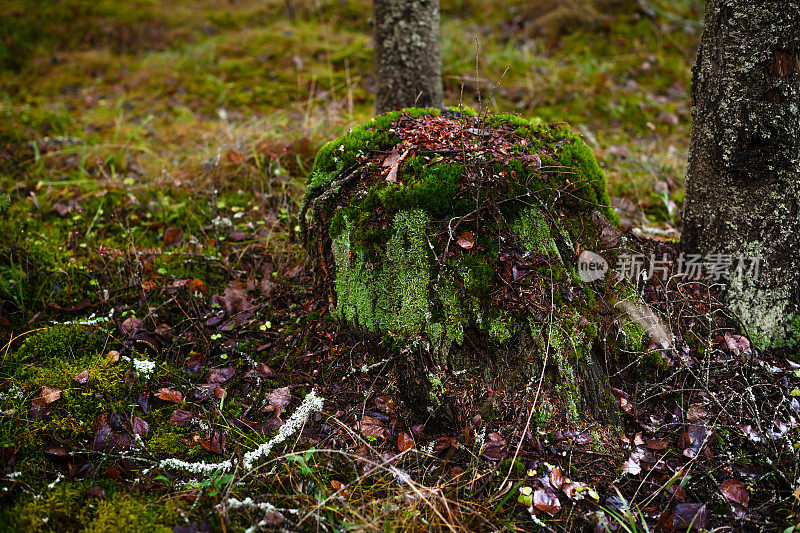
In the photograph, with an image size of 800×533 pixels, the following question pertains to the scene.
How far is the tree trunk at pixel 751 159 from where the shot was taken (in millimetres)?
2434

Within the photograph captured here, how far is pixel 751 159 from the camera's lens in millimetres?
2574

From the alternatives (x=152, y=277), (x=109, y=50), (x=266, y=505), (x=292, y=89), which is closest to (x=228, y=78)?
(x=292, y=89)

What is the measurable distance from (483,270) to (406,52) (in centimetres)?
272

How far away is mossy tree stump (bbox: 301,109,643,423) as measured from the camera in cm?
236

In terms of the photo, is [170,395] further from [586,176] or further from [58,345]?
[586,176]

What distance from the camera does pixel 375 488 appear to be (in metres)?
2.11

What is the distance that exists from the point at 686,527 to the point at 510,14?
26.0 ft

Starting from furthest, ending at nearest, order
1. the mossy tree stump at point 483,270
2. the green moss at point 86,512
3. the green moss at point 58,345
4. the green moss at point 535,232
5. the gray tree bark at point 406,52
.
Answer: the gray tree bark at point 406,52, the green moss at point 58,345, the green moss at point 535,232, the mossy tree stump at point 483,270, the green moss at point 86,512

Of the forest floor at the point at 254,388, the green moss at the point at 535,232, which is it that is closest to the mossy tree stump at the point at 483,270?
the green moss at the point at 535,232

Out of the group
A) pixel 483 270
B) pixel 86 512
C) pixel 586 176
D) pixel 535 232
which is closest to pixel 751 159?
pixel 586 176

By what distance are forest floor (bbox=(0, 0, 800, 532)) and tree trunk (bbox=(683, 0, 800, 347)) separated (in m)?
0.33

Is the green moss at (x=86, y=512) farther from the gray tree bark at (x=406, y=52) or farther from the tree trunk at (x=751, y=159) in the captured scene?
the gray tree bark at (x=406, y=52)

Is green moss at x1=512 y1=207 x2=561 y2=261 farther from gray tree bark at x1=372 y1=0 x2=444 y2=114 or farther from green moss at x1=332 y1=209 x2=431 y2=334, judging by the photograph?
gray tree bark at x1=372 y1=0 x2=444 y2=114

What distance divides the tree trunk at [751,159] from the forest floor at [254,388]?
1.07ft
